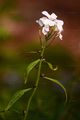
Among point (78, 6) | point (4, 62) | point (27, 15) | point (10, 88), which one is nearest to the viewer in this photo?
point (10, 88)

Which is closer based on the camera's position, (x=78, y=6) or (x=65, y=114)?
(x=65, y=114)

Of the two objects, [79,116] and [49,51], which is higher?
[49,51]

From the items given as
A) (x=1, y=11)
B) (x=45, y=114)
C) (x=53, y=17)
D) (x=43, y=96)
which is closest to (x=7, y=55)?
(x=1, y=11)

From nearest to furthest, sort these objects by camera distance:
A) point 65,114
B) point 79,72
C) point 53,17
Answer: point 53,17
point 65,114
point 79,72

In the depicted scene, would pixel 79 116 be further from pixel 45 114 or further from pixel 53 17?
pixel 53 17

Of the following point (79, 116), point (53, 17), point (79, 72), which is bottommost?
point (79, 116)

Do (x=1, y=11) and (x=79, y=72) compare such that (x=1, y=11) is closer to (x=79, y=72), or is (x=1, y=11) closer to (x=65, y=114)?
(x=79, y=72)
